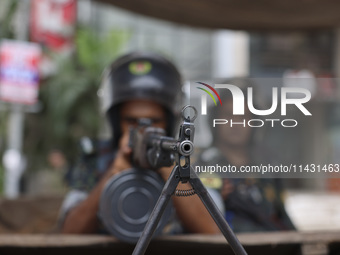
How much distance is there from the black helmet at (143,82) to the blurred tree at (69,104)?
6591 mm

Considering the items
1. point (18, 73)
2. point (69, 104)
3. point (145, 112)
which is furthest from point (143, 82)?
point (69, 104)

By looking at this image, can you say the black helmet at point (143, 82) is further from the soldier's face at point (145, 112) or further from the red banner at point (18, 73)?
the red banner at point (18, 73)

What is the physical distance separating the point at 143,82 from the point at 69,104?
680 cm

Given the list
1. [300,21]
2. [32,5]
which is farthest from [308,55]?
[300,21]

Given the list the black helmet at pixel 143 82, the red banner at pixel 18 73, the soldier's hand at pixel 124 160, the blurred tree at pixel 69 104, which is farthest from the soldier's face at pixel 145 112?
the blurred tree at pixel 69 104

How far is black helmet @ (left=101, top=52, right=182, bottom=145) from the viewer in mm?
2066

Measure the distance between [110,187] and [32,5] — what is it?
8099 mm

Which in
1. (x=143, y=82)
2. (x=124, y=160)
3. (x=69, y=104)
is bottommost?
(x=69, y=104)

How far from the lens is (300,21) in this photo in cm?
298

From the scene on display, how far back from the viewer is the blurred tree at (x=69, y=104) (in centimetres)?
873

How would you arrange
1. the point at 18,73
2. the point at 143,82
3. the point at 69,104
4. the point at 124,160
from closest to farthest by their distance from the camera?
the point at 124,160 → the point at 143,82 → the point at 18,73 → the point at 69,104

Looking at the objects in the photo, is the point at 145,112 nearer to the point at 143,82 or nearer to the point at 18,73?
the point at 143,82

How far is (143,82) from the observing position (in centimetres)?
208

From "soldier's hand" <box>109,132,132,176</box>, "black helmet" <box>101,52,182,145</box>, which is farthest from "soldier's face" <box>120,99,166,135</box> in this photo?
"soldier's hand" <box>109,132,132,176</box>
